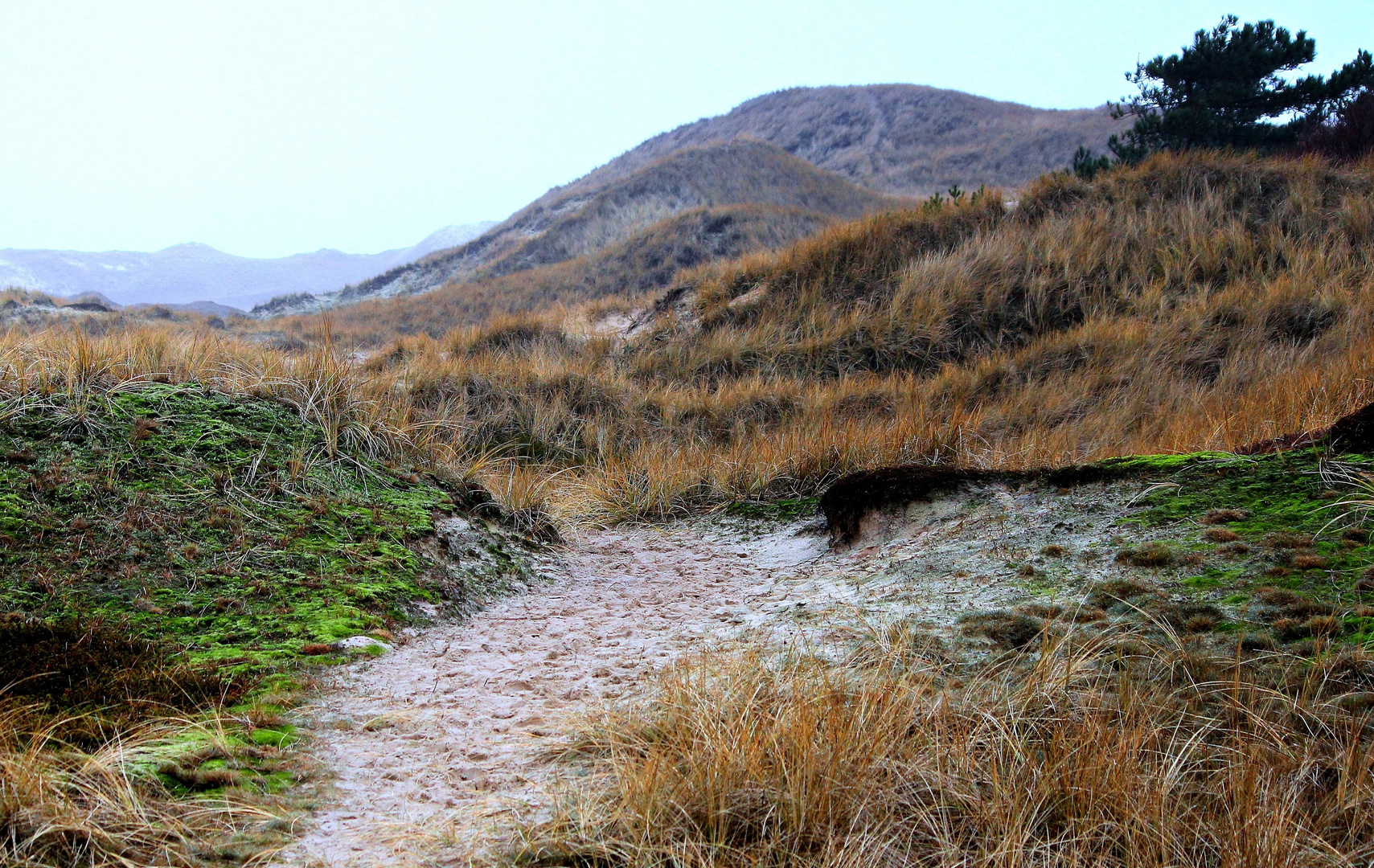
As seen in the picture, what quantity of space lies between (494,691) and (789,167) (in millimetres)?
35734

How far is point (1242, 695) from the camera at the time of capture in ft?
6.07

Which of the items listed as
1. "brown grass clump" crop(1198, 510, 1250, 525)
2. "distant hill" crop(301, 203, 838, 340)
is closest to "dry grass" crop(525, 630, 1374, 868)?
"brown grass clump" crop(1198, 510, 1250, 525)

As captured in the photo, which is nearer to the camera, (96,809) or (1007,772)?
(96,809)

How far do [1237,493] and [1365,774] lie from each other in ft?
6.07

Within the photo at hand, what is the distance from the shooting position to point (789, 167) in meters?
35.5

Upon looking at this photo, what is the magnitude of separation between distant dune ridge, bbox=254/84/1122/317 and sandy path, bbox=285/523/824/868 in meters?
20.3

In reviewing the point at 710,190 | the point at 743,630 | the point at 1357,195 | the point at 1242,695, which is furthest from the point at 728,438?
the point at 710,190

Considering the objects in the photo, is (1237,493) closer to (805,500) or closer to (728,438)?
(805,500)

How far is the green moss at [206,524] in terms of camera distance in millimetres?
2805

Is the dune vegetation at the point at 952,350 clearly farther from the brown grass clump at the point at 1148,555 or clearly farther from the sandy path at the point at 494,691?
the brown grass clump at the point at 1148,555

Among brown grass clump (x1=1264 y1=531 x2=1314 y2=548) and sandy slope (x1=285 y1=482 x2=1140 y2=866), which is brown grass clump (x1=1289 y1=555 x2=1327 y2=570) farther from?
sandy slope (x1=285 y1=482 x2=1140 y2=866)

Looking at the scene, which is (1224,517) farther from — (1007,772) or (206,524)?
(206,524)

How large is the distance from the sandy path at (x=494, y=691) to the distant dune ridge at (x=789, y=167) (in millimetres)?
20327

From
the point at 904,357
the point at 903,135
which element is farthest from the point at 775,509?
the point at 903,135
